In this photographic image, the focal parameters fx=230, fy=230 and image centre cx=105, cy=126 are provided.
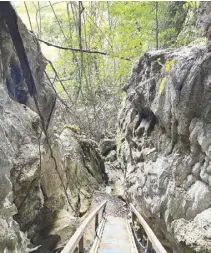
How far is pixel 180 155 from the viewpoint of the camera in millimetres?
5090

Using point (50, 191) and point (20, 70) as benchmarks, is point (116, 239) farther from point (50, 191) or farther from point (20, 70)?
point (20, 70)

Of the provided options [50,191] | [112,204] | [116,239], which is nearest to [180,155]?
[116,239]

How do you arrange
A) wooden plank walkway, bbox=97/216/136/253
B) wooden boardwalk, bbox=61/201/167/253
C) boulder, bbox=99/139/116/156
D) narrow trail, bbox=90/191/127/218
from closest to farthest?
wooden boardwalk, bbox=61/201/167/253, wooden plank walkway, bbox=97/216/136/253, narrow trail, bbox=90/191/127/218, boulder, bbox=99/139/116/156

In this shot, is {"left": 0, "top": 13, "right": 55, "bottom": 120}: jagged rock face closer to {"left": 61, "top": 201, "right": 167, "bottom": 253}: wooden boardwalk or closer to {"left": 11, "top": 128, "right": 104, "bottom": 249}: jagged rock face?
{"left": 11, "top": 128, "right": 104, "bottom": 249}: jagged rock face

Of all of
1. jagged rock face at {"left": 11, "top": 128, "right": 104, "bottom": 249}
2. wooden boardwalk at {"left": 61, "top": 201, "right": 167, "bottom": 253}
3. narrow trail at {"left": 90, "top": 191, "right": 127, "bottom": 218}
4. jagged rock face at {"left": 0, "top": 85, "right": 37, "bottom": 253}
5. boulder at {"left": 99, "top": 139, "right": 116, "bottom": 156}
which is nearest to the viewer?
jagged rock face at {"left": 0, "top": 85, "right": 37, "bottom": 253}

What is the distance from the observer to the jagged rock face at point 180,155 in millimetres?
4016

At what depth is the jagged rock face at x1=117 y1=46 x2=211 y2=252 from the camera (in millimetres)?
4016

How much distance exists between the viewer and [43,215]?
22.0ft

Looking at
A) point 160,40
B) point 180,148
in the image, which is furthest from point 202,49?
point 160,40

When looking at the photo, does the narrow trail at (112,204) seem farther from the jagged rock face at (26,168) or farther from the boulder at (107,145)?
the boulder at (107,145)

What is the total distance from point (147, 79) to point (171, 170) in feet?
11.9

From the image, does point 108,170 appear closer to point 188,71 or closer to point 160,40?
point 160,40

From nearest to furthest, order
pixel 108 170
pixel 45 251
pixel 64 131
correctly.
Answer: pixel 45 251, pixel 64 131, pixel 108 170

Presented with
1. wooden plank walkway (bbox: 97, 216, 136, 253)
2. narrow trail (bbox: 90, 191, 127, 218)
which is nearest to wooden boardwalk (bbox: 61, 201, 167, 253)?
wooden plank walkway (bbox: 97, 216, 136, 253)
